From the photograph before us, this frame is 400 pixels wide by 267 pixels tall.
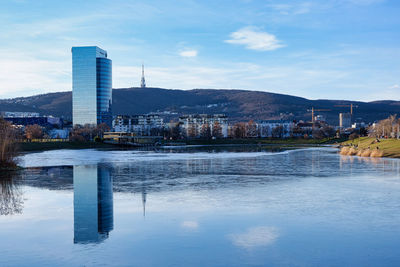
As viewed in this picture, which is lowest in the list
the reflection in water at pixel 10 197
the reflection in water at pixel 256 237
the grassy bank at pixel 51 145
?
the reflection in water at pixel 256 237

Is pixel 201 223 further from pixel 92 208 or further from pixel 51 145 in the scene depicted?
pixel 51 145

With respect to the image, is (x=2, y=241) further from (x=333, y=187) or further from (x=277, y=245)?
(x=333, y=187)

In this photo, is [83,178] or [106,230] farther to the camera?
[83,178]

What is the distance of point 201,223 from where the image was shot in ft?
54.8

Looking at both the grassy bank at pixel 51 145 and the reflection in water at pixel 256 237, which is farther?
the grassy bank at pixel 51 145

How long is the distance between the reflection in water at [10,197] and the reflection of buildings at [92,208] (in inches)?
105

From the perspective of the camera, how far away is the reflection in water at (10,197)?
1994 cm

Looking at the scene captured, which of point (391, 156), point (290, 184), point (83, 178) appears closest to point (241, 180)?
point (290, 184)

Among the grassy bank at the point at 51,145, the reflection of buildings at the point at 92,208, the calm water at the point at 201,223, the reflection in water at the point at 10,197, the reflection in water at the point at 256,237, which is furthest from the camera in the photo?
the grassy bank at the point at 51,145

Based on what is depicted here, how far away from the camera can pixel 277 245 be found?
13.6m

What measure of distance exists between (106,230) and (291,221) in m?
6.95

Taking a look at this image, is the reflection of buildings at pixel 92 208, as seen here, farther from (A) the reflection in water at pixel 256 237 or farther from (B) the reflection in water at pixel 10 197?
(A) the reflection in water at pixel 256 237

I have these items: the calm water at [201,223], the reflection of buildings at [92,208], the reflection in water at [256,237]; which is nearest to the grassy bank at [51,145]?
the reflection of buildings at [92,208]

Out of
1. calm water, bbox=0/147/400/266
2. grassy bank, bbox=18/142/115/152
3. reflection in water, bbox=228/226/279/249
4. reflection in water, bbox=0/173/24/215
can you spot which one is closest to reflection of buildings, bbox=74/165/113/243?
calm water, bbox=0/147/400/266
